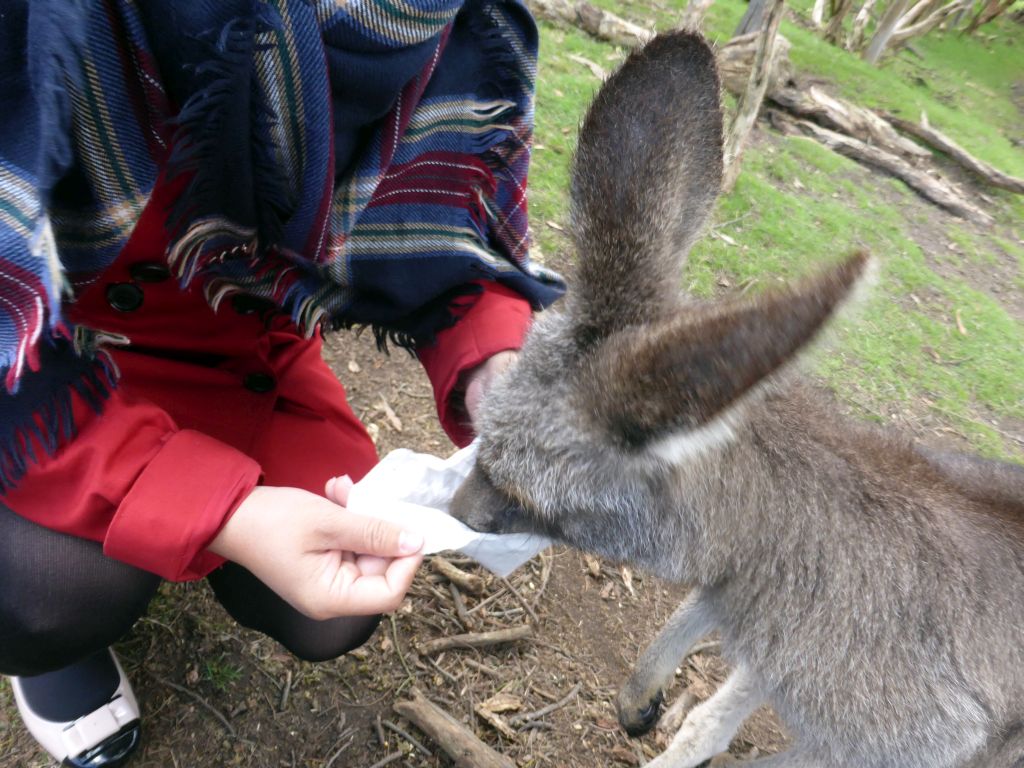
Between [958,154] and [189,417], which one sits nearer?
[189,417]

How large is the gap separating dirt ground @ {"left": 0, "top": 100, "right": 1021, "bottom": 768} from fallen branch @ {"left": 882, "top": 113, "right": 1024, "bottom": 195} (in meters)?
7.99

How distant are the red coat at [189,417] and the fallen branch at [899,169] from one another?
260 inches

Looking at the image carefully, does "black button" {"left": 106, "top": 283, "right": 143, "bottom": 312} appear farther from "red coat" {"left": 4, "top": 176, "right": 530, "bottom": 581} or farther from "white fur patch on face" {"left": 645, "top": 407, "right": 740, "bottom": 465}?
"white fur patch on face" {"left": 645, "top": 407, "right": 740, "bottom": 465}

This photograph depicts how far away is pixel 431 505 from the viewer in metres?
1.65

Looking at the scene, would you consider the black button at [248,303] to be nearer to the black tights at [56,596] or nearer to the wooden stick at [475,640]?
the black tights at [56,596]

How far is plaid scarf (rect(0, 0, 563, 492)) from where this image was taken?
44.3 inches

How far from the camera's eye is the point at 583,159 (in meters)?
1.40

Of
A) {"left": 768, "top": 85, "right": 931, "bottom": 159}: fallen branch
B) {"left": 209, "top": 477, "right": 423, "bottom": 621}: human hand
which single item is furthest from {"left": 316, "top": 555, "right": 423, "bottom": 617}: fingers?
{"left": 768, "top": 85, "right": 931, "bottom": 159}: fallen branch

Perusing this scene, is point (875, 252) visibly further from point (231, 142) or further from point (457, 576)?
point (231, 142)

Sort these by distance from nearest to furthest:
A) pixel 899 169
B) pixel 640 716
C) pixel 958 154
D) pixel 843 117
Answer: pixel 640 716 → pixel 899 169 → pixel 843 117 → pixel 958 154

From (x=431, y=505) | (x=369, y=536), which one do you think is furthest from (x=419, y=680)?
(x=369, y=536)

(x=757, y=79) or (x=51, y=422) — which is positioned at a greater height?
(x=757, y=79)

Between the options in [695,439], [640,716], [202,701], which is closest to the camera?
[695,439]

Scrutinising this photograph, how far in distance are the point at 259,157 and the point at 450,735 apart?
1545 millimetres
